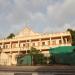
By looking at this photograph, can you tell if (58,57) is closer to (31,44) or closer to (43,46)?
(43,46)

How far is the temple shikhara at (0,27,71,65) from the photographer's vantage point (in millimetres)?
65438

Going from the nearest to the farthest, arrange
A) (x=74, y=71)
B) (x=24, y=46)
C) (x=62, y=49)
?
(x=74, y=71) < (x=62, y=49) < (x=24, y=46)

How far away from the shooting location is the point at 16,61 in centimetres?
3794

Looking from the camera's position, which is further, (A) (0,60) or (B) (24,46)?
(B) (24,46)

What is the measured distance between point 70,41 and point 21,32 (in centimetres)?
1745

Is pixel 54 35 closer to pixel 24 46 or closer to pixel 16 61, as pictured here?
pixel 24 46

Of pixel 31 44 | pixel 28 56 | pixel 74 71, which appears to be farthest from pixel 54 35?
pixel 74 71

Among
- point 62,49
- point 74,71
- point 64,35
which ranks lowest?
point 74,71

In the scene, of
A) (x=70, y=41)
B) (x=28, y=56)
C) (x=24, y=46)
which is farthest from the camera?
(x=24, y=46)

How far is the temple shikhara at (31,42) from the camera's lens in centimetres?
6544

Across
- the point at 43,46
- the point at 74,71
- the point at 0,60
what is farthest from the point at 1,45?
the point at 74,71

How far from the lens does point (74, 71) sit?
18.4m

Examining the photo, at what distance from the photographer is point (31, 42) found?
7181cm

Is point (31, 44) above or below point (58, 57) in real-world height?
above
